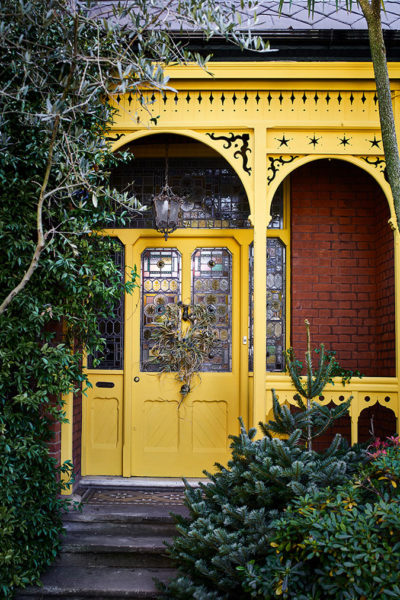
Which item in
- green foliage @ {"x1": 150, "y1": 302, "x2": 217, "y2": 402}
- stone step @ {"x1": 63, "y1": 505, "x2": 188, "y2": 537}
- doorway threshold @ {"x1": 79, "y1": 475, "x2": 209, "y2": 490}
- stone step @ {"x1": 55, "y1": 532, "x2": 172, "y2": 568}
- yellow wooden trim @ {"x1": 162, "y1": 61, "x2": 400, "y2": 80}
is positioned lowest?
stone step @ {"x1": 55, "y1": 532, "x2": 172, "y2": 568}

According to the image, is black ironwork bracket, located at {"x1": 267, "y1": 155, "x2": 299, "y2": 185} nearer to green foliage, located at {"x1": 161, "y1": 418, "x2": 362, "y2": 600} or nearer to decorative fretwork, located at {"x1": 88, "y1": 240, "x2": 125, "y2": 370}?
decorative fretwork, located at {"x1": 88, "y1": 240, "x2": 125, "y2": 370}

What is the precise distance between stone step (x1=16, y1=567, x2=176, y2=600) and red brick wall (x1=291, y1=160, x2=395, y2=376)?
2732 millimetres

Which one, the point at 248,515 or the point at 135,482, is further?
the point at 135,482

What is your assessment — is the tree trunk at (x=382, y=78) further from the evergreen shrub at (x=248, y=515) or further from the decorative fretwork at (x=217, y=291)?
the decorative fretwork at (x=217, y=291)

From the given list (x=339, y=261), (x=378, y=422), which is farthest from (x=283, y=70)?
(x=378, y=422)

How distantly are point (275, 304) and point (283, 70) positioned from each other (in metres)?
2.40

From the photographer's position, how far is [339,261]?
6293 millimetres

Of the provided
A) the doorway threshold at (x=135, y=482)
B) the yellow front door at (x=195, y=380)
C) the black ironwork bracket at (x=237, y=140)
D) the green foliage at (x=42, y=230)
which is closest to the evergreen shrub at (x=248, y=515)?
the green foliage at (x=42, y=230)

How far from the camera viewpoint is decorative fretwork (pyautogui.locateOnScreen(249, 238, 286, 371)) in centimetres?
630

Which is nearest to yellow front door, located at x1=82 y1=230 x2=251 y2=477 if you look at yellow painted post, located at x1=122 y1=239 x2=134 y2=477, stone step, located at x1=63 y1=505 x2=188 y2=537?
yellow painted post, located at x1=122 y1=239 x2=134 y2=477

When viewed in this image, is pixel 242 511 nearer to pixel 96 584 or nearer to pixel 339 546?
pixel 339 546

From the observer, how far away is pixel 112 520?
198 inches

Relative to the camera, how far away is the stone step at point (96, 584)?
4.27 m

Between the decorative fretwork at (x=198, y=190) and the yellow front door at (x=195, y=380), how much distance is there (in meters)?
0.23
